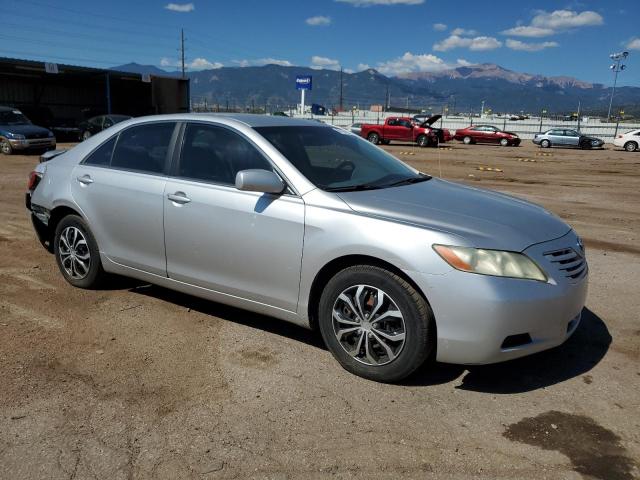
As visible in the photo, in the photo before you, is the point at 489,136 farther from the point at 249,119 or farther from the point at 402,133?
the point at 249,119

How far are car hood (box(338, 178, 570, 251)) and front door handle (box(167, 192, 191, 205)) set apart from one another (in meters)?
1.25

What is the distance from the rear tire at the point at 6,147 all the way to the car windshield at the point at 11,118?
1.19 m

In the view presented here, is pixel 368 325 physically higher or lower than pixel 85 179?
lower

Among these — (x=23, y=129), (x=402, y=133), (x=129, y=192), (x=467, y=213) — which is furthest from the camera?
(x=402, y=133)

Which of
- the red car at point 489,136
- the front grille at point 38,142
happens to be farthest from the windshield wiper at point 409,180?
the red car at point 489,136

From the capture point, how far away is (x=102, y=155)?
4941 millimetres

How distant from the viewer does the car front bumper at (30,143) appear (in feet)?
66.2

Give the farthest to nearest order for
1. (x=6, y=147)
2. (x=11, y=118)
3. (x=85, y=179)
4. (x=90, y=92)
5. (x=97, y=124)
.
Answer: (x=90, y=92) → (x=97, y=124) → (x=11, y=118) → (x=6, y=147) → (x=85, y=179)

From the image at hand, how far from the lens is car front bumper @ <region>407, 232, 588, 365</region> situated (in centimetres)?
308

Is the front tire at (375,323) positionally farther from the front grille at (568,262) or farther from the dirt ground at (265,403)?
the front grille at (568,262)

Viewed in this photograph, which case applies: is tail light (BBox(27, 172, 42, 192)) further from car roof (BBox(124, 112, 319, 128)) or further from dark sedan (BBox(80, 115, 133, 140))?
dark sedan (BBox(80, 115, 133, 140))

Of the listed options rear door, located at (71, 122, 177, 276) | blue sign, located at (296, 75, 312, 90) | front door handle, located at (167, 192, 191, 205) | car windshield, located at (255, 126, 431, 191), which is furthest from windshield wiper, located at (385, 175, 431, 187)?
blue sign, located at (296, 75, 312, 90)

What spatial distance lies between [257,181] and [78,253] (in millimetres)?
2360

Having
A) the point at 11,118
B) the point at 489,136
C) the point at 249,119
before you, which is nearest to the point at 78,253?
the point at 249,119
